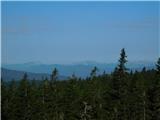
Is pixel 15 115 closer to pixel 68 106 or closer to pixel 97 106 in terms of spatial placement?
pixel 68 106

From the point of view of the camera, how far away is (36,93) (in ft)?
236

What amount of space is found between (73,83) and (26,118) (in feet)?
29.7

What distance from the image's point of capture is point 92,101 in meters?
61.1

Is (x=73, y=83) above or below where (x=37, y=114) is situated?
above

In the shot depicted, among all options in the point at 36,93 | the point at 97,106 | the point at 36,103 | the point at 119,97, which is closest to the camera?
the point at 119,97

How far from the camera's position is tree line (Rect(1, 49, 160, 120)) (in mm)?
56812

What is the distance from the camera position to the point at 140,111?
65688 millimetres

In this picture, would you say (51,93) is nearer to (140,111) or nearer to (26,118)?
(26,118)

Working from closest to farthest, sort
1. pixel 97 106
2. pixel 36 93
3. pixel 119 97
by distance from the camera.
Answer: pixel 119 97, pixel 97 106, pixel 36 93

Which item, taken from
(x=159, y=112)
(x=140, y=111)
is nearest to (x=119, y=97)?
(x=159, y=112)

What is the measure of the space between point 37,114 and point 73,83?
7456 millimetres

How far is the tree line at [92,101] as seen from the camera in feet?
186

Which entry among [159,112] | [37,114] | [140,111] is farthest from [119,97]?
[37,114]

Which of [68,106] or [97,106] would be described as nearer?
[97,106]
